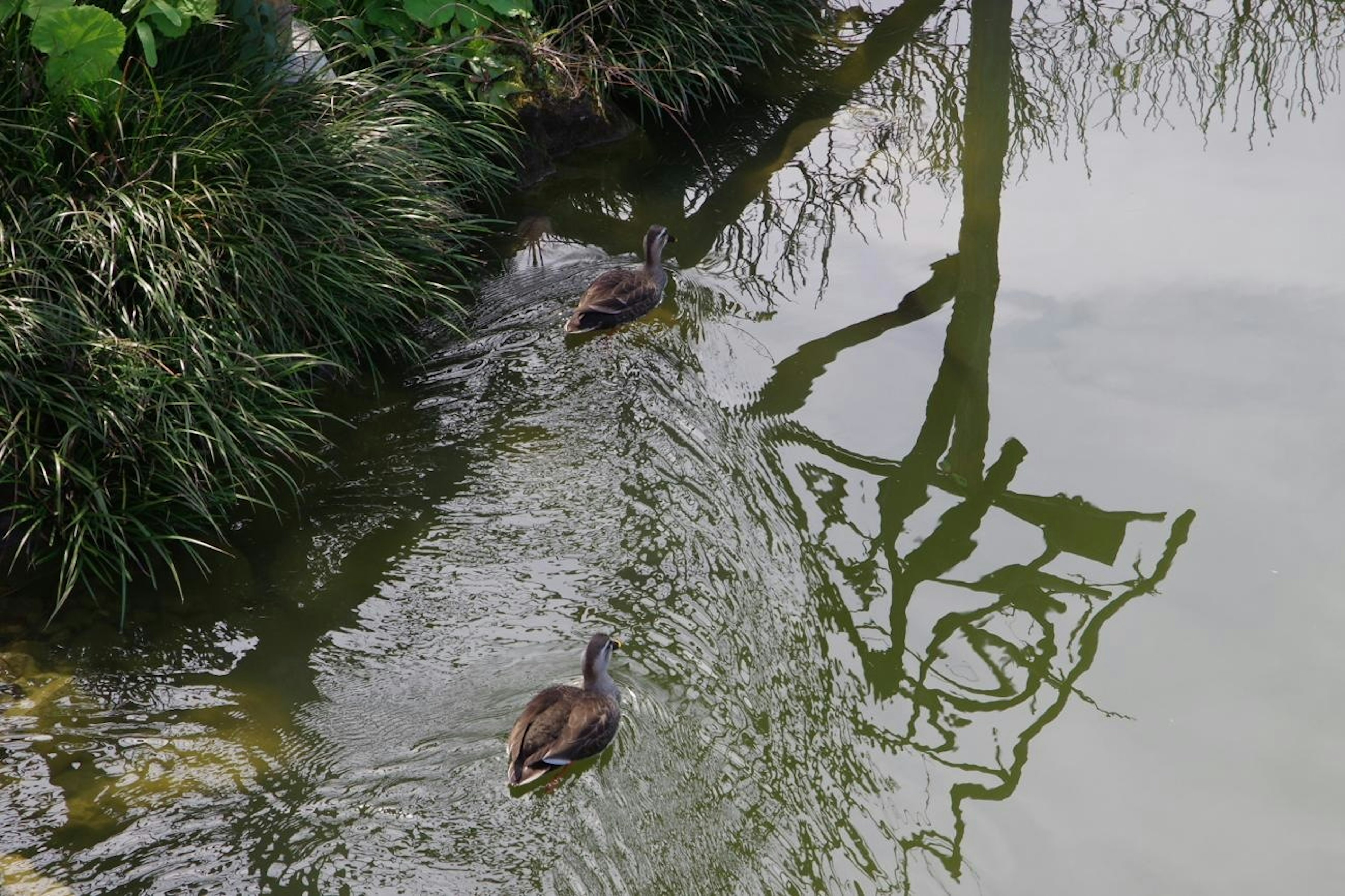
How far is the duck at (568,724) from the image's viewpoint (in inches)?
155

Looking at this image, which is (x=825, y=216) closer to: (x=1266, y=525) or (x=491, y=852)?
(x=1266, y=525)

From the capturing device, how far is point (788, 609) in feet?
15.3

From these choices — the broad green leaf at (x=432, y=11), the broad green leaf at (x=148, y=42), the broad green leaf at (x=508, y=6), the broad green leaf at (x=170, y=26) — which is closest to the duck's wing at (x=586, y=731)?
the broad green leaf at (x=148, y=42)

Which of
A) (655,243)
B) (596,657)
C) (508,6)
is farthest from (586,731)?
(508,6)

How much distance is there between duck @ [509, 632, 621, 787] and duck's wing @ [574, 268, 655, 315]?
2289mm

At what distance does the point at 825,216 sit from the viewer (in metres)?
7.36

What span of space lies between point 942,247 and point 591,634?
3.59 metres

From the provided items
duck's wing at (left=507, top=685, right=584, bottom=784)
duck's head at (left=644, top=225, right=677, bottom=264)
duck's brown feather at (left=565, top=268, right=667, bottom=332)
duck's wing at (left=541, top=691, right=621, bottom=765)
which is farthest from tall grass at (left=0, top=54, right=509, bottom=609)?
duck's wing at (left=541, top=691, right=621, bottom=765)

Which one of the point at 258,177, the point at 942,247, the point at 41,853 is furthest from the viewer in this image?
the point at 942,247

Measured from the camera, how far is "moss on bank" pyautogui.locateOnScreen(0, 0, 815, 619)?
457cm

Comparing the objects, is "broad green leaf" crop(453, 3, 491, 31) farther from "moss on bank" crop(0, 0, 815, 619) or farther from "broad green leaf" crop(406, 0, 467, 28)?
"moss on bank" crop(0, 0, 815, 619)

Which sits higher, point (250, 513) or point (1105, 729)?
point (250, 513)

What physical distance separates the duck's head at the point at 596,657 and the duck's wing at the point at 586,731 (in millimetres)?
90

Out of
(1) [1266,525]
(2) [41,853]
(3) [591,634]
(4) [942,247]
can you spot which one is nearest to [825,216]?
(4) [942,247]
